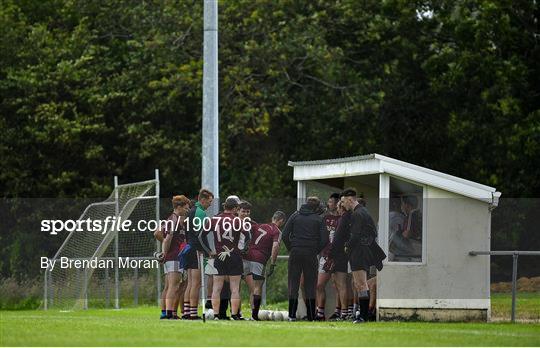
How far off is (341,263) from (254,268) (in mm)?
1413

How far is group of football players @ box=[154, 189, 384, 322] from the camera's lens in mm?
21469

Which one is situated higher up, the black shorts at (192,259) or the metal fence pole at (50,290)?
the black shorts at (192,259)

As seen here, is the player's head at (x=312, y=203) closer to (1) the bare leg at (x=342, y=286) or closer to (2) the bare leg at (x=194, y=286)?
(1) the bare leg at (x=342, y=286)

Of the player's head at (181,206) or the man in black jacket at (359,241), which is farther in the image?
the player's head at (181,206)

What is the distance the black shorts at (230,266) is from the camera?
22125 mm

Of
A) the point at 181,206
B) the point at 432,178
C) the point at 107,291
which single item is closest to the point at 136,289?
the point at 107,291

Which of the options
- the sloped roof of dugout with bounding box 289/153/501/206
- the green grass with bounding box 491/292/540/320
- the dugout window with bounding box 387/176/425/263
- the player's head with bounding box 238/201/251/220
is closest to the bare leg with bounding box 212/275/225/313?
the player's head with bounding box 238/201/251/220

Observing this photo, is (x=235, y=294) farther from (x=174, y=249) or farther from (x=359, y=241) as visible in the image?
(x=359, y=241)

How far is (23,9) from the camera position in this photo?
4281 centimetres

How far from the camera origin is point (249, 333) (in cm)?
1762

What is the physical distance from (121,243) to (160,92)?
12.4m

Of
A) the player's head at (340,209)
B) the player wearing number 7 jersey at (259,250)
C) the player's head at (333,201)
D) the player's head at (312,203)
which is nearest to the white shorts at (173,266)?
the player wearing number 7 jersey at (259,250)

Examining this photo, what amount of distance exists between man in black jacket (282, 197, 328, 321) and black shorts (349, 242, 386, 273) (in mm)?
937

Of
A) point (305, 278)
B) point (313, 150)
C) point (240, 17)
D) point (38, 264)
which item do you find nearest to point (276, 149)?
point (313, 150)
